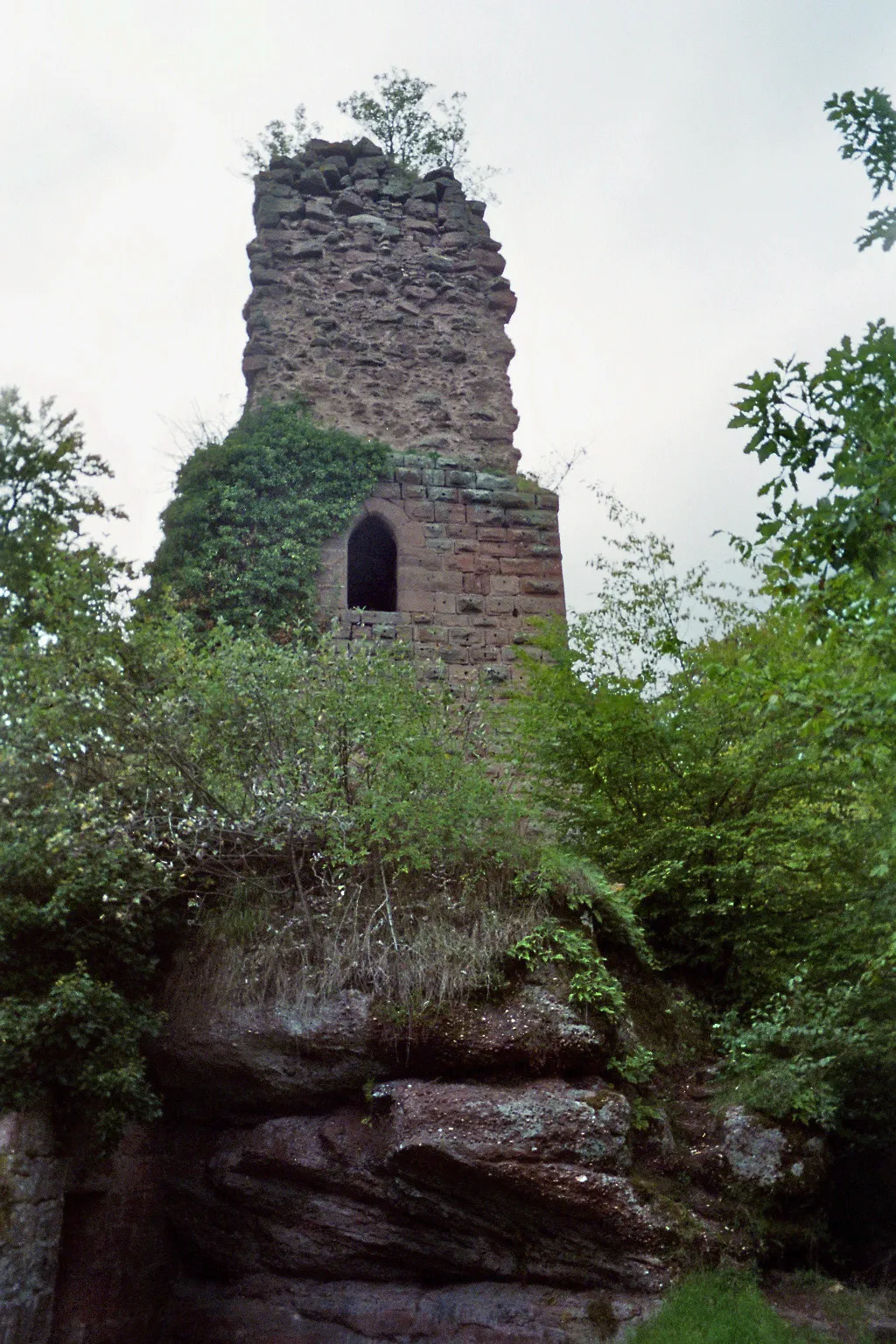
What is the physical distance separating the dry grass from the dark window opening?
242 inches

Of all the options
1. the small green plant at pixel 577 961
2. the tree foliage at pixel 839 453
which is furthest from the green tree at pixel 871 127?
the small green plant at pixel 577 961

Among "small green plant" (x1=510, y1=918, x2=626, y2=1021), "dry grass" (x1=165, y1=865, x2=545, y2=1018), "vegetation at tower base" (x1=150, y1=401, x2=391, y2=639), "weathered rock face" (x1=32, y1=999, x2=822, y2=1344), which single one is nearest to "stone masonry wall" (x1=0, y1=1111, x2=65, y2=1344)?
"weathered rock face" (x1=32, y1=999, x2=822, y2=1344)

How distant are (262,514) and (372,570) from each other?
2.13 meters

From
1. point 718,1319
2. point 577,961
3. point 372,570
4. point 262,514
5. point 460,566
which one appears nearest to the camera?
point 718,1319

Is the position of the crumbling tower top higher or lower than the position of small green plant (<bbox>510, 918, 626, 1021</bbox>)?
higher

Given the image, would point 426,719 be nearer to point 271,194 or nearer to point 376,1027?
point 376,1027

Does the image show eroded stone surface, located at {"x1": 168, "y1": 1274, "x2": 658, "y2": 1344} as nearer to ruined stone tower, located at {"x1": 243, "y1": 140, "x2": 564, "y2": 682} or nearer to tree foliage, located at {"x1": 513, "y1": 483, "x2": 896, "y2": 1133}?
tree foliage, located at {"x1": 513, "y1": 483, "x2": 896, "y2": 1133}

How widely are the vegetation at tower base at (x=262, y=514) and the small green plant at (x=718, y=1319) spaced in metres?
6.95

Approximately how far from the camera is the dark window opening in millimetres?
13734

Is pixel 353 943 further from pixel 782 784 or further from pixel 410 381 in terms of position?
pixel 410 381

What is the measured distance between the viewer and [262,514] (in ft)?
40.7

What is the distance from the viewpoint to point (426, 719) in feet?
28.7

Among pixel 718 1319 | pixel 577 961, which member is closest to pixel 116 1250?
pixel 577 961

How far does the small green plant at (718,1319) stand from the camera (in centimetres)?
593
